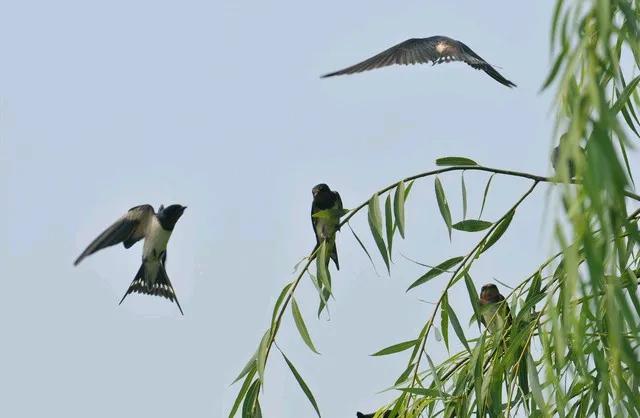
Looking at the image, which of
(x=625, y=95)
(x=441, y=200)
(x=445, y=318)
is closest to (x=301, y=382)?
(x=445, y=318)

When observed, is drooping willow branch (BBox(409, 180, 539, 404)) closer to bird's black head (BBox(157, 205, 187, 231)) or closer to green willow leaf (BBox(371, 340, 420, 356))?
green willow leaf (BBox(371, 340, 420, 356))

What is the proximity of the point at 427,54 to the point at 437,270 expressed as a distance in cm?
316

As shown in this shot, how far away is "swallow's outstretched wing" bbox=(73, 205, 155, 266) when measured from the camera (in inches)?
246

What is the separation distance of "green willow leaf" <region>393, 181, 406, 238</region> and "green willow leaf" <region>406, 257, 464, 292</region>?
0.53 feet

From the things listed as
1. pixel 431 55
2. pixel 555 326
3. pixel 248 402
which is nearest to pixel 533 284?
pixel 248 402

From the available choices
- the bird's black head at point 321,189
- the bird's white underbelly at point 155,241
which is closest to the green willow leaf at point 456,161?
the bird's black head at point 321,189

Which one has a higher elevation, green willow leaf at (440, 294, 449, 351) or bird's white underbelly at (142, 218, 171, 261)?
bird's white underbelly at (142, 218, 171, 261)

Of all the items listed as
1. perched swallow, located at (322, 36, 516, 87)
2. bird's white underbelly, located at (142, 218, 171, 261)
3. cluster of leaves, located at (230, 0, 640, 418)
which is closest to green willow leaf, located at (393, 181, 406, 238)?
cluster of leaves, located at (230, 0, 640, 418)

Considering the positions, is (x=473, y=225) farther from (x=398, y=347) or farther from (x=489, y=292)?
(x=489, y=292)

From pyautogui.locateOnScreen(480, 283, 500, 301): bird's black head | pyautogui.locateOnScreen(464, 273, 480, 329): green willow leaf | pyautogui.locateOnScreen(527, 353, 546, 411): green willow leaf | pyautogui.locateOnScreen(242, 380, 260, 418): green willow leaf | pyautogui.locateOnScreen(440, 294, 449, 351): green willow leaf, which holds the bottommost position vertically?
pyautogui.locateOnScreen(527, 353, 546, 411): green willow leaf

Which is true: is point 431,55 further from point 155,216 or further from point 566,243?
point 566,243

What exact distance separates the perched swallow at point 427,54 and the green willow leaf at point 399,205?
2.64 metres

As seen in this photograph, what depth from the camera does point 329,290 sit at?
398 cm

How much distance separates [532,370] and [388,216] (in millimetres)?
795
